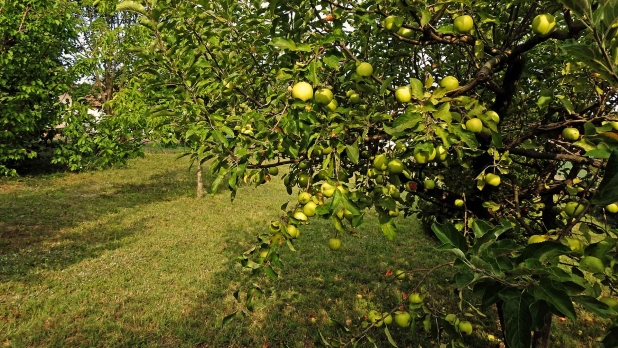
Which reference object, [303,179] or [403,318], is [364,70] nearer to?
[303,179]

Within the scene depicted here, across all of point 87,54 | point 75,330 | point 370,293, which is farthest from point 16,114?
point 370,293

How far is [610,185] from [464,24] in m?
1.02

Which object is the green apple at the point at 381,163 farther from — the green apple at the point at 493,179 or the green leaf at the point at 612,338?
the green leaf at the point at 612,338

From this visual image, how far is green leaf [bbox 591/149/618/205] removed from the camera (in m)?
0.90

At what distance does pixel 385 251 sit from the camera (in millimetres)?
7234

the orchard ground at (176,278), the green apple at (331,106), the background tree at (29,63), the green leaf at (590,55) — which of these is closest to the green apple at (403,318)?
the orchard ground at (176,278)

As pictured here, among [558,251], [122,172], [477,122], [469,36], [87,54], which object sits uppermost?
[87,54]

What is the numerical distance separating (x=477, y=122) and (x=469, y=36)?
0.56 metres

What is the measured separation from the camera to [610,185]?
0.92 m

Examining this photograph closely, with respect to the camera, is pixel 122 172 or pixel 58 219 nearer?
pixel 58 219

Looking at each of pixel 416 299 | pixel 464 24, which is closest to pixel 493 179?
pixel 416 299

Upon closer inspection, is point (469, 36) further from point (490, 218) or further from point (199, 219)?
point (199, 219)

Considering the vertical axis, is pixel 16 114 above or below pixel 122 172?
above

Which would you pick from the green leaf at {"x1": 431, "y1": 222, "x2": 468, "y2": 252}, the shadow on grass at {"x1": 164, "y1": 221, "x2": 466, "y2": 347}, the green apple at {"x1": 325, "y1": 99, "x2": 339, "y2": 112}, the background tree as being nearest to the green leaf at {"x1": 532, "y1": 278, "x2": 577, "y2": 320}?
the green leaf at {"x1": 431, "y1": 222, "x2": 468, "y2": 252}
